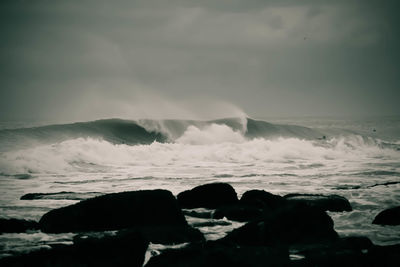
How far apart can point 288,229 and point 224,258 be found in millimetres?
1388

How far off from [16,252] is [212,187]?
134 inches

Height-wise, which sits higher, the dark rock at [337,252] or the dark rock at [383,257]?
the dark rock at [383,257]

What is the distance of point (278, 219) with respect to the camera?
16.9ft

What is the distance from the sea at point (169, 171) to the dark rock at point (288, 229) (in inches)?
23.9

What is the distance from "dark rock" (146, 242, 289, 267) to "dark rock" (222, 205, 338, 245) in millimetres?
572

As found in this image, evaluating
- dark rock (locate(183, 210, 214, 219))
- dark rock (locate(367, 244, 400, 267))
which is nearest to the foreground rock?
dark rock (locate(183, 210, 214, 219))

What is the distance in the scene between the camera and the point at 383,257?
395cm

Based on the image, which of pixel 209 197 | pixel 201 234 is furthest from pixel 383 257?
pixel 209 197

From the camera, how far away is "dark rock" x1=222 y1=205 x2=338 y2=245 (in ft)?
16.2

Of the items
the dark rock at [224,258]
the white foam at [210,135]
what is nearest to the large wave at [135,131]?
the white foam at [210,135]

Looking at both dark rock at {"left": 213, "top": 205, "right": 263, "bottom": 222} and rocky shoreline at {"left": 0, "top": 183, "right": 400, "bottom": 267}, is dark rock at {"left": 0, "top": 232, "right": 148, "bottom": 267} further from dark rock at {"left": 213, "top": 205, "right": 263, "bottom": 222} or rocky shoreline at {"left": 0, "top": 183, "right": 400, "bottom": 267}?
dark rock at {"left": 213, "top": 205, "right": 263, "bottom": 222}

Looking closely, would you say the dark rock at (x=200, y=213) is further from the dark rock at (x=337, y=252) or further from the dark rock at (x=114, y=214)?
the dark rock at (x=337, y=252)

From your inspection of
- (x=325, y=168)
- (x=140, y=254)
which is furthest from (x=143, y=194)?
(x=325, y=168)

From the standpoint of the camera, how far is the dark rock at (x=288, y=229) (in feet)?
16.2
